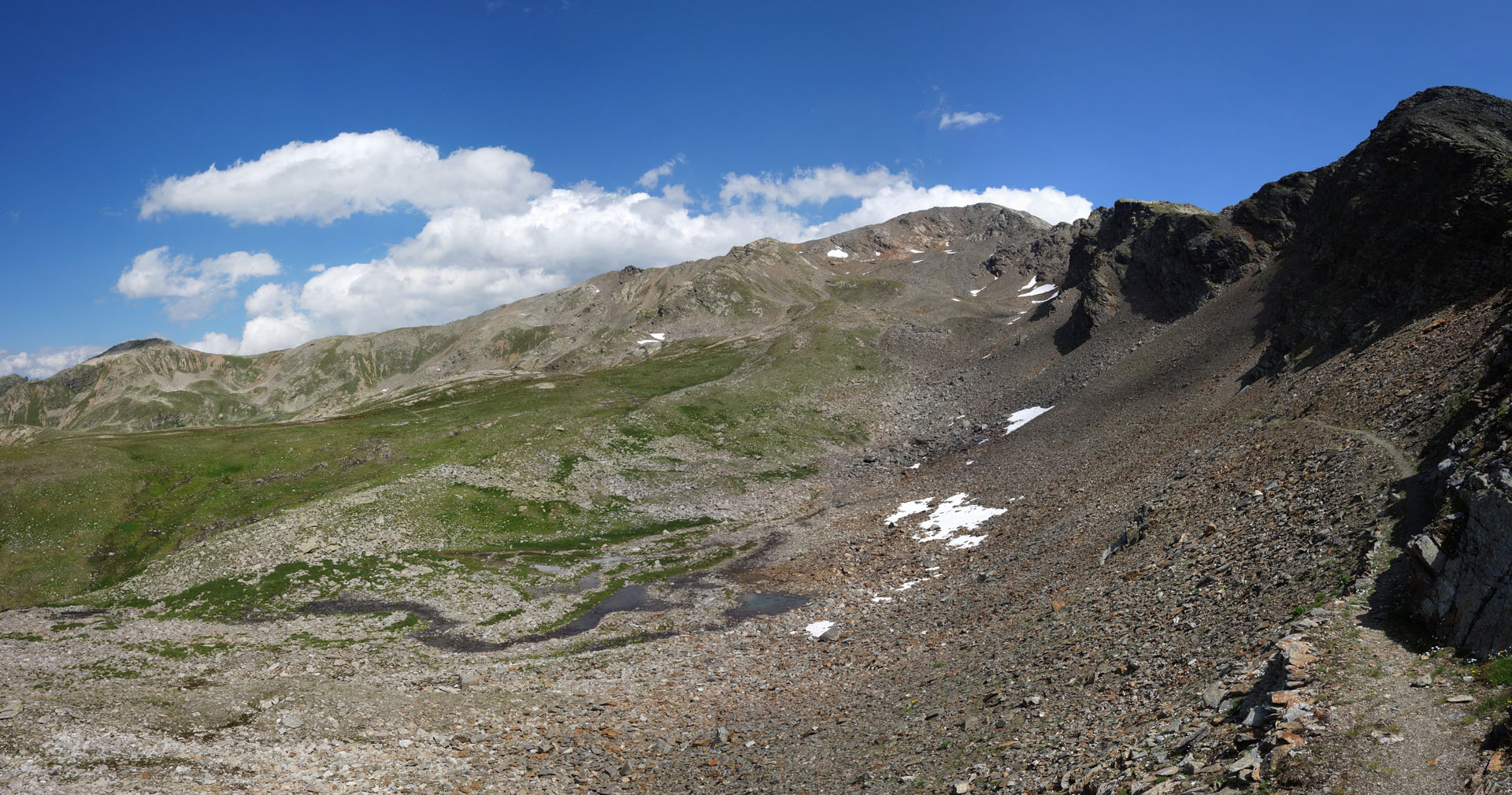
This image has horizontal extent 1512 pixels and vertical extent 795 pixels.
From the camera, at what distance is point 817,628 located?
41.2 m

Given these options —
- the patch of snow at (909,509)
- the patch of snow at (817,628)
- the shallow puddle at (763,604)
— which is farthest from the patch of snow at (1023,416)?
the patch of snow at (817,628)

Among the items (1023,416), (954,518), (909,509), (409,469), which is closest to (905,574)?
(954,518)

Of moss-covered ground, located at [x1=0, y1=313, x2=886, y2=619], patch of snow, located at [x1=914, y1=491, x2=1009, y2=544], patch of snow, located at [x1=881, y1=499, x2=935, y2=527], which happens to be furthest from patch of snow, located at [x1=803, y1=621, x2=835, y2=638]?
moss-covered ground, located at [x1=0, y1=313, x2=886, y2=619]

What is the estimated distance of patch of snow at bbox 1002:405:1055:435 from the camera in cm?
8325

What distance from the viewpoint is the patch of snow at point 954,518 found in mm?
53625

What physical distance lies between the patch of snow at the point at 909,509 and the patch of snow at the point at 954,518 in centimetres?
173

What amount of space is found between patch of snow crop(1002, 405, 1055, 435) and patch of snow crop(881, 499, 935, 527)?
72.3ft

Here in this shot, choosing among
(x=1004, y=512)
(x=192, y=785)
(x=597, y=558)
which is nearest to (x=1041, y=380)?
(x=1004, y=512)

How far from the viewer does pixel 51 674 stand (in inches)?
1257

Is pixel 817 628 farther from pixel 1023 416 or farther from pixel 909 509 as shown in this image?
pixel 1023 416

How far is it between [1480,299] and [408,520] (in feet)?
253

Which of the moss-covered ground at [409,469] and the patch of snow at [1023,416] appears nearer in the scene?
the moss-covered ground at [409,469]

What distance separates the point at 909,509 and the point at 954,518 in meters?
7.00

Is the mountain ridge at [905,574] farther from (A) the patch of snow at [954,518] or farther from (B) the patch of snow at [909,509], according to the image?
(A) the patch of snow at [954,518]
